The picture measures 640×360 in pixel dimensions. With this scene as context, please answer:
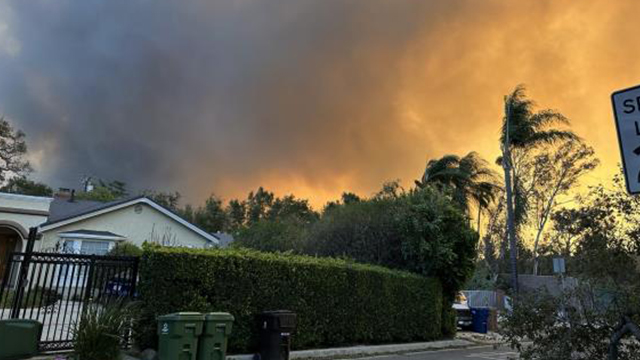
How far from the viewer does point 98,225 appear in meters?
22.6

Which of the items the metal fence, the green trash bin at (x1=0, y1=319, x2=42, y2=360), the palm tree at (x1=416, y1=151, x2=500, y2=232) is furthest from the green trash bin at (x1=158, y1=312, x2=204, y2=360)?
the palm tree at (x1=416, y1=151, x2=500, y2=232)

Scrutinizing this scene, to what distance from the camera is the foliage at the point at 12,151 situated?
36.7 meters

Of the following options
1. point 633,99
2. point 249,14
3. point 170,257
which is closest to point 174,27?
point 249,14

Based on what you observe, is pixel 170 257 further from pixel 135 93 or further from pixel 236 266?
pixel 135 93

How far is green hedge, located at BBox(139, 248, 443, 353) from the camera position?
9570mm

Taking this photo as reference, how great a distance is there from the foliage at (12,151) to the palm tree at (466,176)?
32.9 m

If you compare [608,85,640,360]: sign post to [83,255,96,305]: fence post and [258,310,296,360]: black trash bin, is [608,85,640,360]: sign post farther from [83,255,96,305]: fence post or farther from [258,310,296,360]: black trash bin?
[83,255,96,305]: fence post

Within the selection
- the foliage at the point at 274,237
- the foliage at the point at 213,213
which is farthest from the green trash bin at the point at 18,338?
the foliage at the point at 213,213

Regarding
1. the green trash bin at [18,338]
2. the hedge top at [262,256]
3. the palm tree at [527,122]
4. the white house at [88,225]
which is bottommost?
the green trash bin at [18,338]

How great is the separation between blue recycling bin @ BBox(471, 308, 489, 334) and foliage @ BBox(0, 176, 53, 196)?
35.6 meters

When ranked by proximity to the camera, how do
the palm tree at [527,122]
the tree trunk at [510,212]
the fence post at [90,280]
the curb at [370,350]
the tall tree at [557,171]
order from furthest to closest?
the tall tree at [557,171]
the palm tree at [527,122]
the tree trunk at [510,212]
the curb at [370,350]
the fence post at [90,280]

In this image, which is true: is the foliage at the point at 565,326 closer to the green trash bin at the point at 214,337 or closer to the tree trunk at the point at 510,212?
the green trash bin at the point at 214,337

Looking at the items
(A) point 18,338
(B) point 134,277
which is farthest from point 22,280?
(B) point 134,277

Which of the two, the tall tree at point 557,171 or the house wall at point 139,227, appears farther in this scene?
the tall tree at point 557,171
